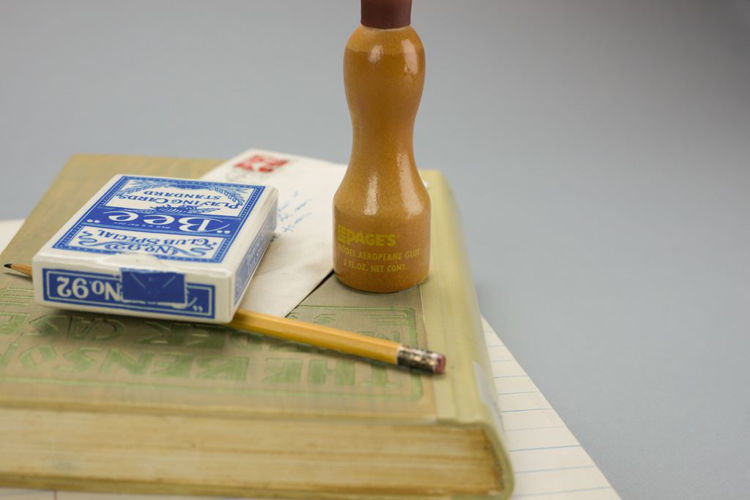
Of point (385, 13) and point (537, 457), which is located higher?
point (385, 13)

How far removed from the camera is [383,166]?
819mm

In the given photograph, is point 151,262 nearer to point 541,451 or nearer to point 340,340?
point 340,340

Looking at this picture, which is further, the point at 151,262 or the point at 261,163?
the point at 261,163

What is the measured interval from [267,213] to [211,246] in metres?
0.13

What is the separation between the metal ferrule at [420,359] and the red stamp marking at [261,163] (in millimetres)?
511

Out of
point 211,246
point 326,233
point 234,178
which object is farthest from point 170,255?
point 234,178

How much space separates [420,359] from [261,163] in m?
0.55

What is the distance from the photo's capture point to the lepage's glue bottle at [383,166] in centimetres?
77

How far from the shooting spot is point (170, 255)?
0.78 meters

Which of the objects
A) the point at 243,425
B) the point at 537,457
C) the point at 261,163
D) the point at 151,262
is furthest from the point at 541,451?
the point at 261,163

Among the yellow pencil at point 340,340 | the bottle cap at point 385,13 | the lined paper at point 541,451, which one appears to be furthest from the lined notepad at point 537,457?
the bottle cap at point 385,13

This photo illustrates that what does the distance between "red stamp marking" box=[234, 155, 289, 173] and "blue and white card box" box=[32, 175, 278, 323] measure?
34 cm

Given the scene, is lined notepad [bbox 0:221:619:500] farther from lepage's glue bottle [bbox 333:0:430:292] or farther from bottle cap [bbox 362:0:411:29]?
bottle cap [bbox 362:0:411:29]

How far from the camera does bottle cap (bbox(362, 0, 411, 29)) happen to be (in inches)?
30.0
